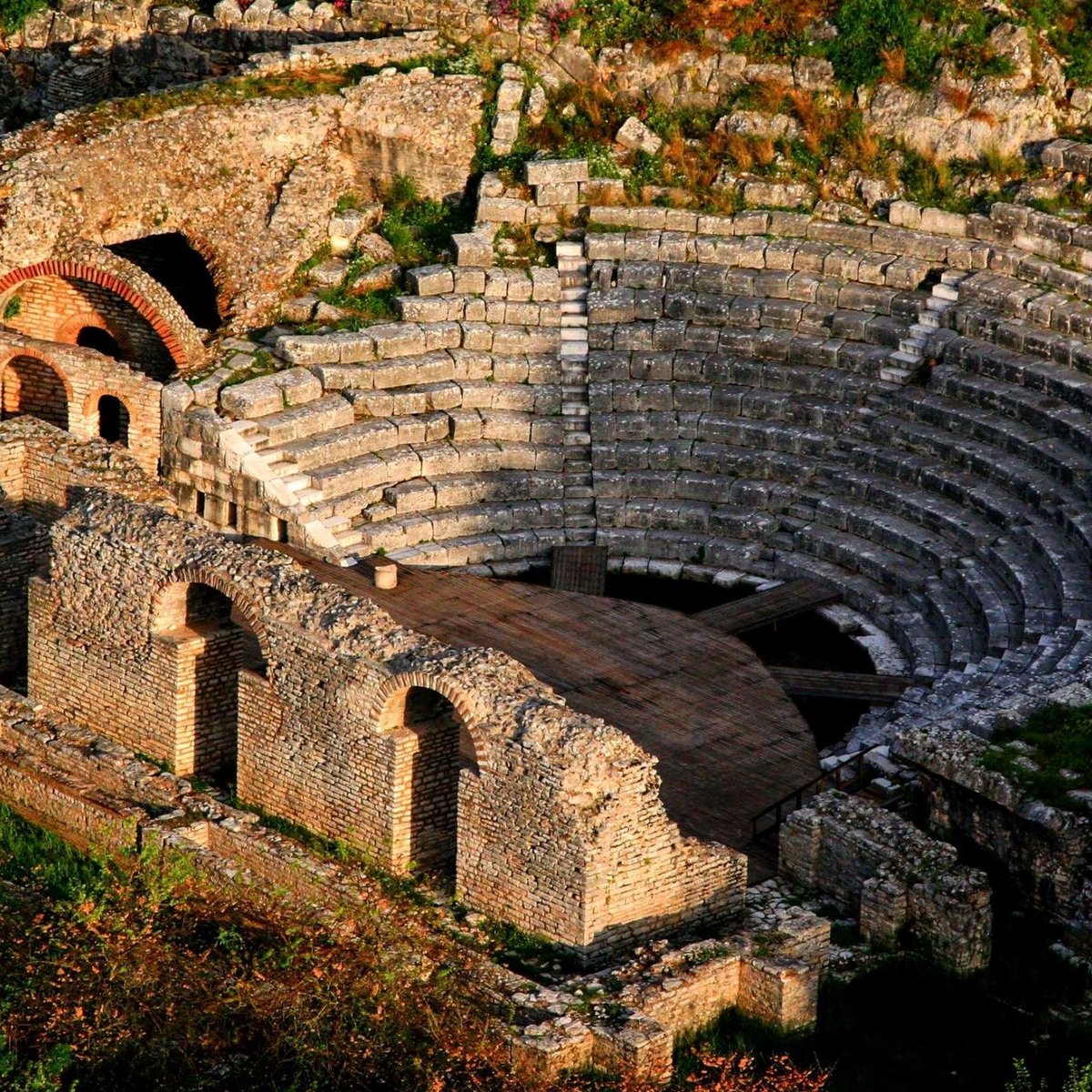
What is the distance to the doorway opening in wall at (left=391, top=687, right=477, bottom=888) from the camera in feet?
71.8

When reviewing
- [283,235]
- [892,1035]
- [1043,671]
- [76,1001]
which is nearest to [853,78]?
[283,235]

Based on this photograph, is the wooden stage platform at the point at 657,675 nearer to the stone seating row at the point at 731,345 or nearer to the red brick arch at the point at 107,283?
the red brick arch at the point at 107,283

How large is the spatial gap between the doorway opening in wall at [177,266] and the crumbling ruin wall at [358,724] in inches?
321

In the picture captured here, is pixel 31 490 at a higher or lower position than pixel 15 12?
lower

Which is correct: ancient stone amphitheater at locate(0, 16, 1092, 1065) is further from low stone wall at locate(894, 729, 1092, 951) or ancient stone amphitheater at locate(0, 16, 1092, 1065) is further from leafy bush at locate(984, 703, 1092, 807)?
leafy bush at locate(984, 703, 1092, 807)

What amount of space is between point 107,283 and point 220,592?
23.0ft

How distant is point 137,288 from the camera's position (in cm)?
2912

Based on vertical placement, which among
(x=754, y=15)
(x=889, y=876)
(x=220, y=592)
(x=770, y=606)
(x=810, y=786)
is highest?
(x=754, y=15)

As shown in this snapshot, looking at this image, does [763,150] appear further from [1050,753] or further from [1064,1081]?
[1064,1081]

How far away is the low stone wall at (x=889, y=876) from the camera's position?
68.9 ft

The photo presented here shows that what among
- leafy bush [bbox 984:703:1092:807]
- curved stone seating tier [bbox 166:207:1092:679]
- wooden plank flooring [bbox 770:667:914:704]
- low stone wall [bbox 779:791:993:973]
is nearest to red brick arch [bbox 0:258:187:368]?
curved stone seating tier [bbox 166:207:1092:679]

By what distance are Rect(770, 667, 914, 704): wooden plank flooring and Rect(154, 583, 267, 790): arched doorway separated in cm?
578

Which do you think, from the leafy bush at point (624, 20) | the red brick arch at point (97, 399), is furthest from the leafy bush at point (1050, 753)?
the leafy bush at point (624, 20)

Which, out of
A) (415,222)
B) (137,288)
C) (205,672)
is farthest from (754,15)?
(205,672)
